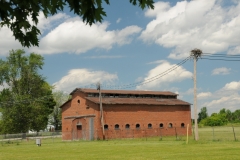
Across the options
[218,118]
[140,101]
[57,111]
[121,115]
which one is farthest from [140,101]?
[218,118]

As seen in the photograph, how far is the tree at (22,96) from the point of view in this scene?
2953 inches

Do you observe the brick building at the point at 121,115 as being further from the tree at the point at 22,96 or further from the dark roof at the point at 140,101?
the tree at the point at 22,96

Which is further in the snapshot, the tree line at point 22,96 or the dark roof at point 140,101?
the tree line at point 22,96

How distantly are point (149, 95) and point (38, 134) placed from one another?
2761 centimetres

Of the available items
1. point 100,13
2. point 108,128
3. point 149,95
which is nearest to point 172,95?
point 149,95

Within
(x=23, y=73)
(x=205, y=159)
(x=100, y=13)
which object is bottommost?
(x=205, y=159)

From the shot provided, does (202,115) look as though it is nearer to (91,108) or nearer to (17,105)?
(17,105)

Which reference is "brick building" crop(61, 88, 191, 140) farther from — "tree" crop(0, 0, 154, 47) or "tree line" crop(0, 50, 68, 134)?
"tree" crop(0, 0, 154, 47)

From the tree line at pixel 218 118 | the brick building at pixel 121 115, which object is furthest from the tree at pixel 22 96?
the tree line at pixel 218 118

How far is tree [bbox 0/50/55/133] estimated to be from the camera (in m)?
75.0

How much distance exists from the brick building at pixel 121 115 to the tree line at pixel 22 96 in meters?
17.9

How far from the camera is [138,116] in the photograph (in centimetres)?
5700

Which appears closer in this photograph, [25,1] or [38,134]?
[25,1]

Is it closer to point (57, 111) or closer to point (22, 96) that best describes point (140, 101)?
point (22, 96)
